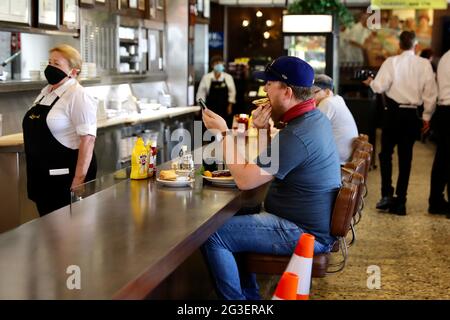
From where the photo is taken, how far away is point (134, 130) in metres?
8.58

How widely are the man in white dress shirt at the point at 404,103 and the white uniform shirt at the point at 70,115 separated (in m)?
3.88

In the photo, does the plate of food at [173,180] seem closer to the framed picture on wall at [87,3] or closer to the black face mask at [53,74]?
the black face mask at [53,74]

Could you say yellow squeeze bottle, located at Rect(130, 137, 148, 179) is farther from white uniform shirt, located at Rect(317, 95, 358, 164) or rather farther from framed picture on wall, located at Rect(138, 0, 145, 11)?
framed picture on wall, located at Rect(138, 0, 145, 11)

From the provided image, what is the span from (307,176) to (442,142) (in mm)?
4189

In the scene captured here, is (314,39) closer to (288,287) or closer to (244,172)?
(244,172)

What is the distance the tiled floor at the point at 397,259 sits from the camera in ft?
16.3

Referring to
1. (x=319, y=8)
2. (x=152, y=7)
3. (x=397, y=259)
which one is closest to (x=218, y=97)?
(x=319, y=8)

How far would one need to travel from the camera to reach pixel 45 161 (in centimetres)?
477

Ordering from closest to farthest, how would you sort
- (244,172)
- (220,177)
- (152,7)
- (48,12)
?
1. (244,172)
2. (220,177)
3. (48,12)
4. (152,7)

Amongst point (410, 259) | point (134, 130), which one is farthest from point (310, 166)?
point (134, 130)

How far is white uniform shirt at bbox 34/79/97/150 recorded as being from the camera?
15.6 ft

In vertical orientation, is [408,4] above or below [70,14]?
above

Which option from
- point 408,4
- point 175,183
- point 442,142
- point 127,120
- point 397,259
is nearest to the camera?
point 175,183

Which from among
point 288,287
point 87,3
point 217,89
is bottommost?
point 288,287
